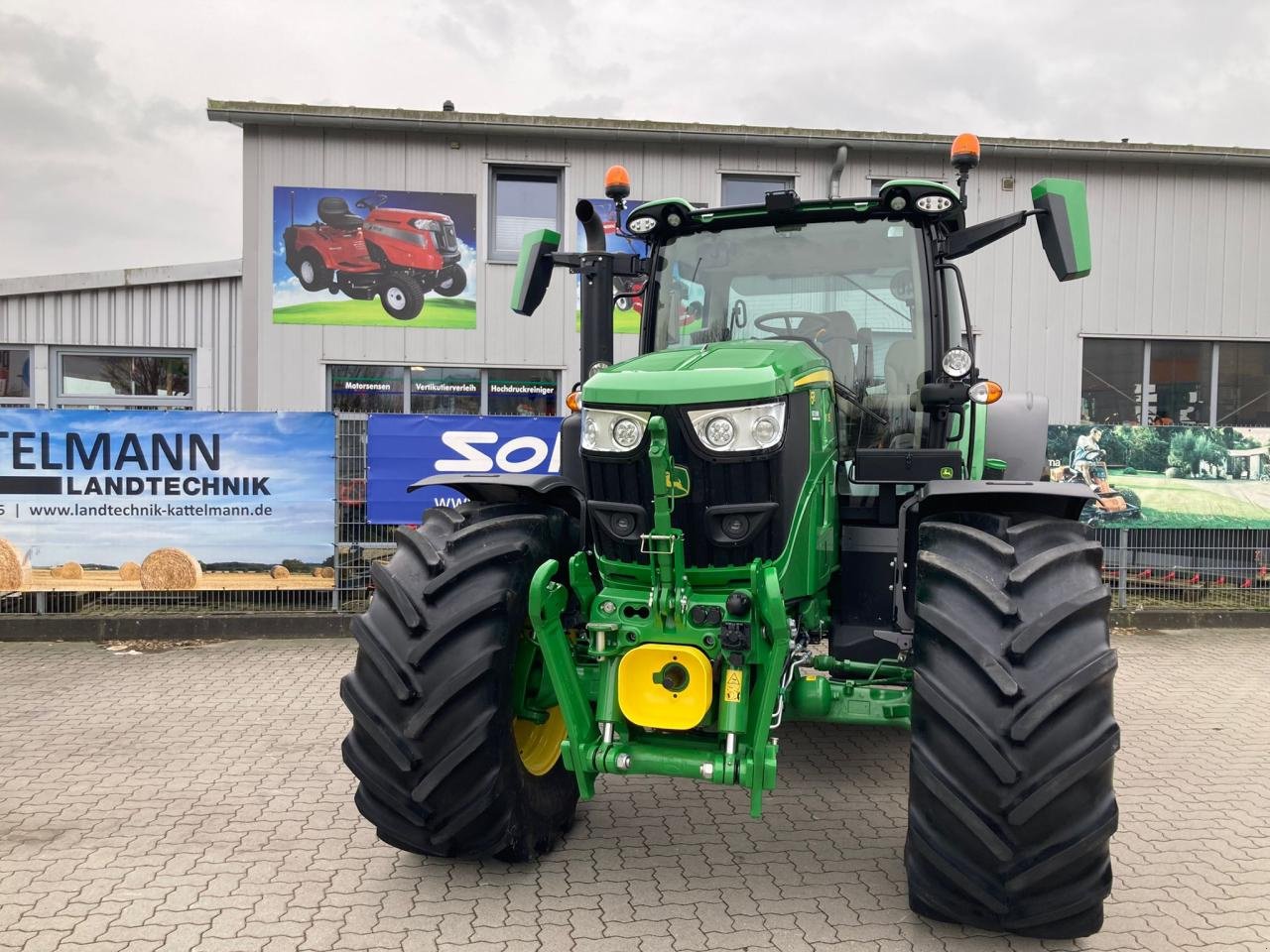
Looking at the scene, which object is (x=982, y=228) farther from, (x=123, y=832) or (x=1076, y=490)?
(x=123, y=832)

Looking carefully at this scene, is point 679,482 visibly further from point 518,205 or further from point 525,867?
point 518,205

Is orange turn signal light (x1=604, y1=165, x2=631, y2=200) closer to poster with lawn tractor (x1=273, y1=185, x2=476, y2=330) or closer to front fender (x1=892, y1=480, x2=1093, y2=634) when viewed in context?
front fender (x1=892, y1=480, x2=1093, y2=634)

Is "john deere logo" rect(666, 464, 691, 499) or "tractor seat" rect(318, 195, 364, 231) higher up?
"tractor seat" rect(318, 195, 364, 231)

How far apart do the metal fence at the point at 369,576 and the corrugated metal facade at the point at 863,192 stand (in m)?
3.60

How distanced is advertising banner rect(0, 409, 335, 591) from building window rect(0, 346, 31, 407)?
14.8 ft

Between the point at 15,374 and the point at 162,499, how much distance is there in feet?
18.1

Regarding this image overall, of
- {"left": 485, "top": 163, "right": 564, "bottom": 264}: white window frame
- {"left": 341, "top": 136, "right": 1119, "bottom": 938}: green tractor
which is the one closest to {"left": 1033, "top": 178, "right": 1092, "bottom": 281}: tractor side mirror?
{"left": 341, "top": 136, "right": 1119, "bottom": 938}: green tractor

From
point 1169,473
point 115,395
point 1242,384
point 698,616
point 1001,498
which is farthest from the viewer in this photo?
point 1242,384

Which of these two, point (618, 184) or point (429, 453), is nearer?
point (618, 184)

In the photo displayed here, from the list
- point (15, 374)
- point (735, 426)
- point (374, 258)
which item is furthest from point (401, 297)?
point (735, 426)

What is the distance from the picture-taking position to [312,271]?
38.0ft

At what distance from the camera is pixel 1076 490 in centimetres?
362

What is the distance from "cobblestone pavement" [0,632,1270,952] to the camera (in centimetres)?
343

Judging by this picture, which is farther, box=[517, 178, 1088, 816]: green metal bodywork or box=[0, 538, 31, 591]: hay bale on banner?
box=[0, 538, 31, 591]: hay bale on banner
